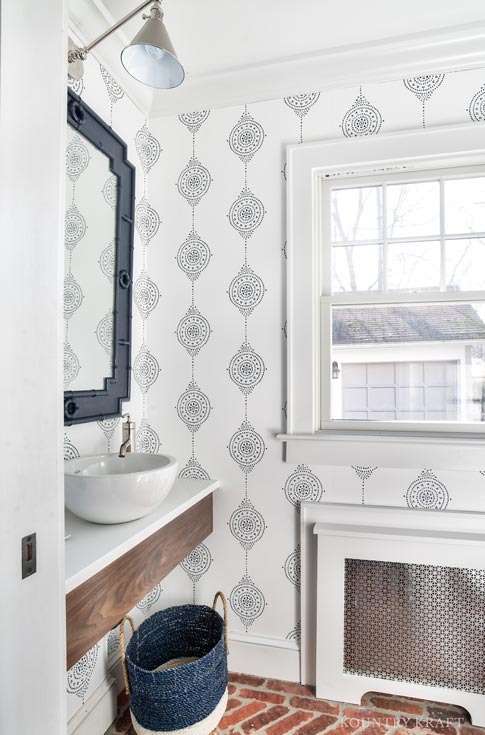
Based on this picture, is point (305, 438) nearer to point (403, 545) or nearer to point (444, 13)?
point (403, 545)

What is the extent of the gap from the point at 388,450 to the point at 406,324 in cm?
52

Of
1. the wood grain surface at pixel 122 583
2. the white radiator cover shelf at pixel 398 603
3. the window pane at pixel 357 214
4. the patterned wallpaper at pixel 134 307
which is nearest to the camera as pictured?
the wood grain surface at pixel 122 583

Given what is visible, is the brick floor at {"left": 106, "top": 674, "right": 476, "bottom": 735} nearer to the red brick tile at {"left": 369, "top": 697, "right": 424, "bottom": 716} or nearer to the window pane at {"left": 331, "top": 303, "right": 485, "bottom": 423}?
the red brick tile at {"left": 369, "top": 697, "right": 424, "bottom": 716}

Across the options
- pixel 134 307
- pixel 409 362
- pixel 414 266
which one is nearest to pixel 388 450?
pixel 409 362

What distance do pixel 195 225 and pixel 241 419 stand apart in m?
0.86

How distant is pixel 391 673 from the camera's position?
180cm

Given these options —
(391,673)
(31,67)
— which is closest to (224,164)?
(31,67)

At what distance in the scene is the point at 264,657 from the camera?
194 centimetres

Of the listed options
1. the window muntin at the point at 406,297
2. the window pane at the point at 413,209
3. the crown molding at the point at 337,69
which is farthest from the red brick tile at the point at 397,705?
the crown molding at the point at 337,69

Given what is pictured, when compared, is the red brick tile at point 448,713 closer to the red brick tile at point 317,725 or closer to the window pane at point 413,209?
the red brick tile at point 317,725

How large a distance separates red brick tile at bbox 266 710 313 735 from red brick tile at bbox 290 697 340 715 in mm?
34

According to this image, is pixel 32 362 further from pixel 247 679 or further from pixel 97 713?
pixel 247 679

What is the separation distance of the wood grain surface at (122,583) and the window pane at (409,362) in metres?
0.80

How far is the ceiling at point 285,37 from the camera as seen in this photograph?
1.63 metres
